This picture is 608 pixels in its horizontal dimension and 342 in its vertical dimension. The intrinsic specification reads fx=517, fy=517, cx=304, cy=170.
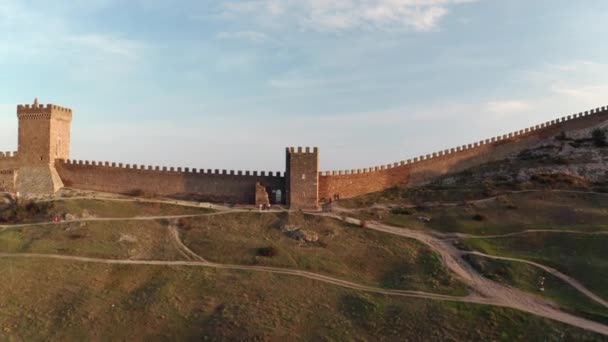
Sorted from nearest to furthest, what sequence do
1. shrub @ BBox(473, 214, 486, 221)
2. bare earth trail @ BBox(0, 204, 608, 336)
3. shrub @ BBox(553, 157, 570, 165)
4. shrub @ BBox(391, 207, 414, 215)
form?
1. bare earth trail @ BBox(0, 204, 608, 336)
2. shrub @ BBox(473, 214, 486, 221)
3. shrub @ BBox(391, 207, 414, 215)
4. shrub @ BBox(553, 157, 570, 165)

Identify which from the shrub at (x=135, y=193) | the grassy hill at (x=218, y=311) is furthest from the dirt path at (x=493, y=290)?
the shrub at (x=135, y=193)

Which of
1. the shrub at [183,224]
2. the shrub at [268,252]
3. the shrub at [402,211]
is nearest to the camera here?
the shrub at [268,252]

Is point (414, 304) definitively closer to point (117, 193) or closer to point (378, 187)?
point (378, 187)

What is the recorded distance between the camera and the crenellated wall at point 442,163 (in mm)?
51312

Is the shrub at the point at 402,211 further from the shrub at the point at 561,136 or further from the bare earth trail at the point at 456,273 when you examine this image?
the shrub at the point at 561,136

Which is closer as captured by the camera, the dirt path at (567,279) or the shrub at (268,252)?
the dirt path at (567,279)

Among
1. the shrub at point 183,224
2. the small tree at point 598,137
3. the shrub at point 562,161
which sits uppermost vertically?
the small tree at point 598,137

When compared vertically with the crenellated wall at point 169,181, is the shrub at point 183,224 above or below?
below

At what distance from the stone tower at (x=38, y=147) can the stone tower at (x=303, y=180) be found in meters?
22.6

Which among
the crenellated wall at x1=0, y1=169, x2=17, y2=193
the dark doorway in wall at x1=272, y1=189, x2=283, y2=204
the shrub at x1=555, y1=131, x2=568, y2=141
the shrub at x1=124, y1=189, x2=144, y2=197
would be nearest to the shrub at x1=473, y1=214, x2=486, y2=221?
the dark doorway in wall at x1=272, y1=189, x2=283, y2=204

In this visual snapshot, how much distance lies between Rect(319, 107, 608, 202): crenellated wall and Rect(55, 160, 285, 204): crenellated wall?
19.4 feet

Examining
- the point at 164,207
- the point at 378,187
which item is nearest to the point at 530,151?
the point at 378,187

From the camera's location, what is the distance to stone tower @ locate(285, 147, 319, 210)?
159ft

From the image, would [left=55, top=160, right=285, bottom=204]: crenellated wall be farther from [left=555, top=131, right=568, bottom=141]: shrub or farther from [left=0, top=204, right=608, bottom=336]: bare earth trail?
[left=555, top=131, right=568, bottom=141]: shrub
